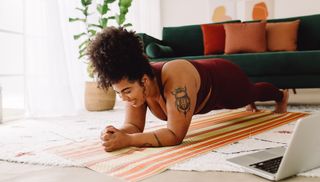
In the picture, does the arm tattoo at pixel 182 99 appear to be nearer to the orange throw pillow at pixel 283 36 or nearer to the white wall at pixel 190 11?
the orange throw pillow at pixel 283 36

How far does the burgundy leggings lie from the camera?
1.67 metres

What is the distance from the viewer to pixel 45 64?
269cm

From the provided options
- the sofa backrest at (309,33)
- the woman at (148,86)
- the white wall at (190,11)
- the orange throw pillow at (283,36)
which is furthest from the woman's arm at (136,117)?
the white wall at (190,11)

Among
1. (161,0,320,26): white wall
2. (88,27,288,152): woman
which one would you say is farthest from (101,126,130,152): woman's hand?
(161,0,320,26): white wall

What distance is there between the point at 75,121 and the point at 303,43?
239 cm

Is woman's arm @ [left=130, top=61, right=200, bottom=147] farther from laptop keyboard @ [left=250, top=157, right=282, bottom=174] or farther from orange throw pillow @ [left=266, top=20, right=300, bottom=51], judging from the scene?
orange throw pillow @ [left=266, top=20, right=300, bottom=51]

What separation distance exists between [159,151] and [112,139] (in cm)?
19

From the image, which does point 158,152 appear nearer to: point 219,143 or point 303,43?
point 219,143

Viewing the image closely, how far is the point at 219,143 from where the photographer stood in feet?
4.64

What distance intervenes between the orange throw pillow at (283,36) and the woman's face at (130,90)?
94.1 inches

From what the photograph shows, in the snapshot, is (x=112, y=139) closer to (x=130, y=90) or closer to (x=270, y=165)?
(x=130, y=90)

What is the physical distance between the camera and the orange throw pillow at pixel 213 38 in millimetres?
3531

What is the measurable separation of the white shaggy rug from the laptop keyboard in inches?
3.1

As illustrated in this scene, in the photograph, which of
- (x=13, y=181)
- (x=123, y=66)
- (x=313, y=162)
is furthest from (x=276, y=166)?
(x=13, y=181)
